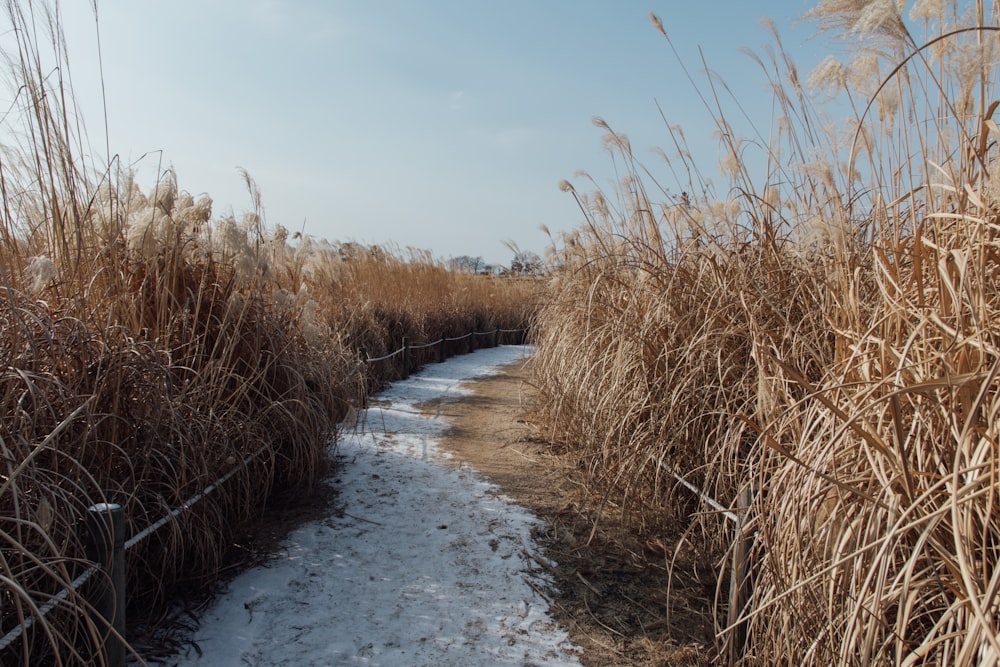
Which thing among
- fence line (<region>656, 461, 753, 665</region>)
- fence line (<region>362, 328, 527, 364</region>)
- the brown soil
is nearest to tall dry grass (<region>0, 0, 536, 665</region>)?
the brown soil

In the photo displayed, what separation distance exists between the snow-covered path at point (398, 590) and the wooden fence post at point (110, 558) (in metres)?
0.39

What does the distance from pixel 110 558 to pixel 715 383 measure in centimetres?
227

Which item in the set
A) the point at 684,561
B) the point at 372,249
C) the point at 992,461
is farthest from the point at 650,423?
the point at 372,249

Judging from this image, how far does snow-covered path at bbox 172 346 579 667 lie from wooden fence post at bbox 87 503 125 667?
386mm

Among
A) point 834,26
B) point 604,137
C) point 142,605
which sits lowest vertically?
point 142,605

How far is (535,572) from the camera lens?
8.48ft

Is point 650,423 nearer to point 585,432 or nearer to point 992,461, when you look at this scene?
point 585,432

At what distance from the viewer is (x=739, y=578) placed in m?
1.80

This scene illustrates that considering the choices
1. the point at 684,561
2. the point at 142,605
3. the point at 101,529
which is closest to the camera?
the point at 101,529

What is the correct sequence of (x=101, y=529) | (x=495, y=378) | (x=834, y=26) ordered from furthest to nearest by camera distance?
(x=495, y=378), (x=834, y=26), (x=101, y=529)

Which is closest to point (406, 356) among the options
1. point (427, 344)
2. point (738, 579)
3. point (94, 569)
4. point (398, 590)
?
point (427, 344)

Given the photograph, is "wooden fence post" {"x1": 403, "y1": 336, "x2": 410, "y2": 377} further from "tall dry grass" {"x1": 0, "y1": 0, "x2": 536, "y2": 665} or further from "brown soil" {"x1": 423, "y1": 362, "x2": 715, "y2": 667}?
"tall dry grass" {"x1": 0, "y1": 0, "x2": 536, "y2": 665}

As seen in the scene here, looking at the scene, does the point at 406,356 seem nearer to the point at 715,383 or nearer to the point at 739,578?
the point at 715,383

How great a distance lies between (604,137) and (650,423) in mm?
2109
